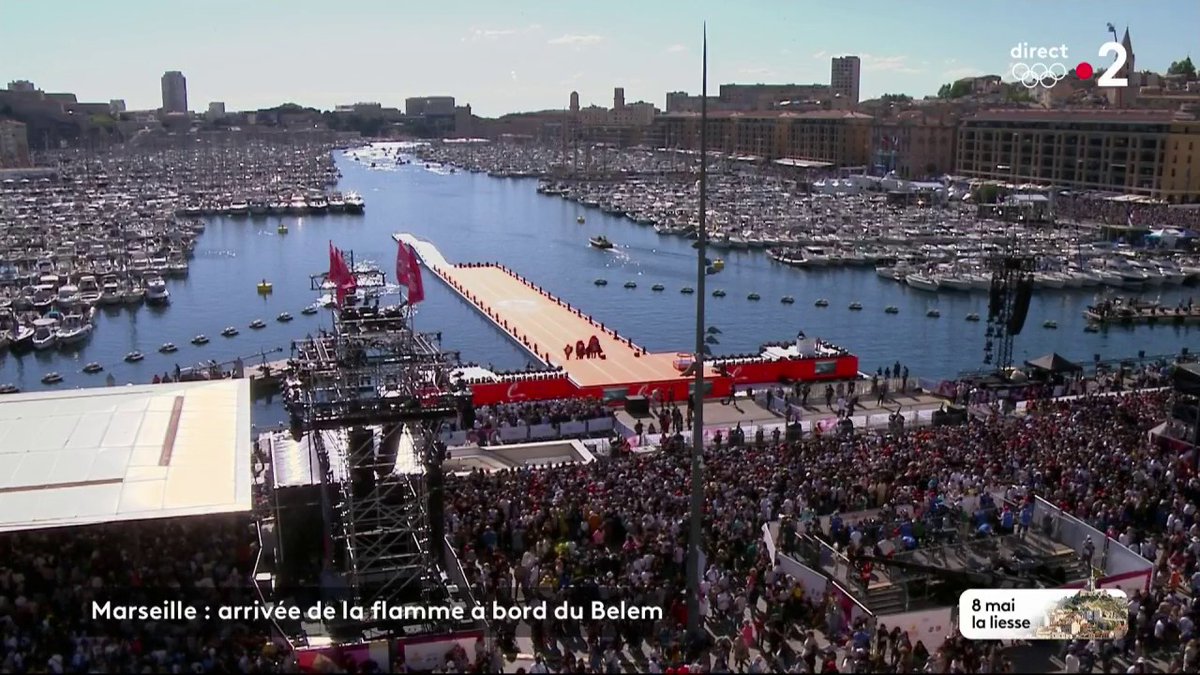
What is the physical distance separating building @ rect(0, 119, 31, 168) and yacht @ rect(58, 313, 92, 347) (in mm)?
116879

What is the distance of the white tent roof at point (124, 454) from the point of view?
14.4 metres

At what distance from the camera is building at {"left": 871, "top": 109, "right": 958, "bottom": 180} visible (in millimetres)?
121562

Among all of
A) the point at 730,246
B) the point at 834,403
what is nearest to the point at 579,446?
the point at 834,403

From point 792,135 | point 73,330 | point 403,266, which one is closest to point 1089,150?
point 792,135

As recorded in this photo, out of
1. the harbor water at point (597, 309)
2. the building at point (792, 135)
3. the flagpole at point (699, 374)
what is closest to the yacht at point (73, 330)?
the harbor water at point (597, 309)

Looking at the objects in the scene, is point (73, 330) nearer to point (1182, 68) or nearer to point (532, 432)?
point (532, 432)

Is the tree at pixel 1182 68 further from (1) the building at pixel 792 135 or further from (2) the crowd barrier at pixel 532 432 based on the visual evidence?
(2) the crowd barrier at pixel 532 432

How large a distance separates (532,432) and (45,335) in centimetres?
2970

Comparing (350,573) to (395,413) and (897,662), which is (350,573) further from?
(897,662)

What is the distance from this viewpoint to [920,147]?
401 feet

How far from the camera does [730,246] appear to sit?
75000 millimetres

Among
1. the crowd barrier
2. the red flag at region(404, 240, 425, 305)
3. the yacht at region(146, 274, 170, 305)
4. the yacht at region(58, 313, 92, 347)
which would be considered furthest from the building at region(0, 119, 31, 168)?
the red flag at region(404, 240, 425, 305)

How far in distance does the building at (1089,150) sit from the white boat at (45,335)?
8269 cm

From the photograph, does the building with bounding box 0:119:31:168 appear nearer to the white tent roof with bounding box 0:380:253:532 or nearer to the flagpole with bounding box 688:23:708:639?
the white tent roof with bounding box 0:380:253:532
